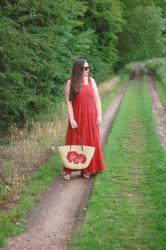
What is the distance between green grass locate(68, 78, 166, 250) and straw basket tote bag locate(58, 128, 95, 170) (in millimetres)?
431

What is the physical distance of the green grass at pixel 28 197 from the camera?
6.86 m

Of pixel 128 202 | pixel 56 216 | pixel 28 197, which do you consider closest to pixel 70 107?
pixel 28 197

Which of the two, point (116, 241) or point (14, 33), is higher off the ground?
point (14, 33)

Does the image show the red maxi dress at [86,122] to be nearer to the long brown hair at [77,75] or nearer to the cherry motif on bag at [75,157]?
the long brown hair at [77,75]

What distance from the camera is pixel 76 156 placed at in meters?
9.41

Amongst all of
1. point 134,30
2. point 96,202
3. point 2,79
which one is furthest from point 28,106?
point 134,30

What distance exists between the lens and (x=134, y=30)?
42.8 meters

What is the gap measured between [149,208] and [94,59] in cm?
2262

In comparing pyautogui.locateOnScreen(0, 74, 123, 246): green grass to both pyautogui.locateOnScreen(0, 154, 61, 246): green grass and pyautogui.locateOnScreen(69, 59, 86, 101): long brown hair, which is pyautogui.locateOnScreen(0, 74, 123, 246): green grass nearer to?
pyautogui.locateOnScreen(0, 154, 61, 246): green grass

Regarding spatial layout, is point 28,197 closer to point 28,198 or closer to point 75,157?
point 28,198

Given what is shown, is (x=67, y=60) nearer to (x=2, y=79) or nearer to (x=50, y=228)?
(x=2, y=79)

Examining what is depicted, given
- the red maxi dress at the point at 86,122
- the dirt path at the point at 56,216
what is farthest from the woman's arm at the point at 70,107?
the dirt path at the point at 56,216

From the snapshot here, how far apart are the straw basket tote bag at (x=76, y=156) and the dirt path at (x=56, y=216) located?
1.07 ft

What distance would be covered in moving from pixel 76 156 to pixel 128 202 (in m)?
1.84
